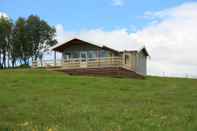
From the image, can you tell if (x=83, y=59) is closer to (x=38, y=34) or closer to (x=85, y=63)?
(x=85, y=63)

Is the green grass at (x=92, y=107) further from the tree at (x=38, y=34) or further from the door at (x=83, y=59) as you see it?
the tree at (x=38, y=34)

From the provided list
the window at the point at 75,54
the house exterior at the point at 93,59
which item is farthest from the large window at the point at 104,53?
the window at the point at 75,54

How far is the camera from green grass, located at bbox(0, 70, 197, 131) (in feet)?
48.3

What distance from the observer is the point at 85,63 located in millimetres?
48125

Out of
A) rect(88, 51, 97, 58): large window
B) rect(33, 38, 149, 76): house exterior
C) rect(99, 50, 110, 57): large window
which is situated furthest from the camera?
rect(88, 51, 97, 58): large window

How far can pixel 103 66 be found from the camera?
46594 millimetres

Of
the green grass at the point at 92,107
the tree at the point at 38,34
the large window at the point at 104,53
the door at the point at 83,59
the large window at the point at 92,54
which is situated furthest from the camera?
the tree at the point at 38,34

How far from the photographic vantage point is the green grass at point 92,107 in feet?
48.3

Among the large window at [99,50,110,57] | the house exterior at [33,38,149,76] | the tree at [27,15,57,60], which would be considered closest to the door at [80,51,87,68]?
the house exterior at [33,38,149,76]

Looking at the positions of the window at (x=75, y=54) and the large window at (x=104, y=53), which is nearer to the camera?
the large window at (x=104, y=53)

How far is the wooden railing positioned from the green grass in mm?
14597

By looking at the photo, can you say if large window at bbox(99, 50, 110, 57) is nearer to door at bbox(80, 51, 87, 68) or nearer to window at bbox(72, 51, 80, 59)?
door at bbox(80, 51, 87, 68)

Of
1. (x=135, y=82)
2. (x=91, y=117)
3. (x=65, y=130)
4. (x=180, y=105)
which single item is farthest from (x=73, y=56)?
(x=65, y=130)

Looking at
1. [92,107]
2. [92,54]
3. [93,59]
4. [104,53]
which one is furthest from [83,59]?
[92,107]
